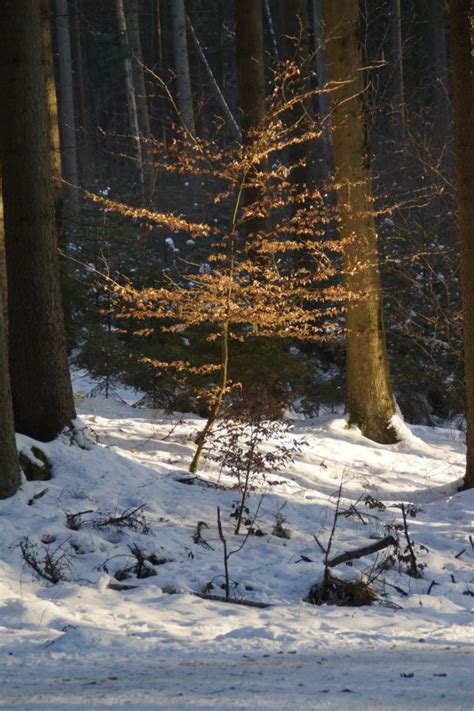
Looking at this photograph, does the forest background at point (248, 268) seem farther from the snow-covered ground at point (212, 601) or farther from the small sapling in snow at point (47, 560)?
the small sapling in snow at point (47, 560)

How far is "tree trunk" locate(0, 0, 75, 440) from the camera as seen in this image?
785 cm

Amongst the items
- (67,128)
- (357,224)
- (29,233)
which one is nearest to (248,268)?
(29,233)

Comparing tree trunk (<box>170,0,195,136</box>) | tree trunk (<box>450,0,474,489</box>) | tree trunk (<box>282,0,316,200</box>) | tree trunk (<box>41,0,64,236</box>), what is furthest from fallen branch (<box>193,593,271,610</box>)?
tree trunk (<box>170,0,195,136</box>)

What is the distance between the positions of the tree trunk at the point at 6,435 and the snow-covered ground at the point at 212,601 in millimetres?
161

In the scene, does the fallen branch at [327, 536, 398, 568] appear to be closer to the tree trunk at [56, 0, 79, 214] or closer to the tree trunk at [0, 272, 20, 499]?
the tree trunk at [0, 272, 20, 499]

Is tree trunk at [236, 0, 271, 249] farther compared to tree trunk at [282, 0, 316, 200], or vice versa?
tree trunk at [282, 0, 316, 200]

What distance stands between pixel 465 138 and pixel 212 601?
5834 mm

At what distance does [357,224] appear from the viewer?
11.8 metres

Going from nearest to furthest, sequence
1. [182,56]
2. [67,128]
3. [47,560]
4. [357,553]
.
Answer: [47,560] < [357,553] < [67,128] < [182,56]

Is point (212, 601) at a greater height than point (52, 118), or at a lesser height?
lesser

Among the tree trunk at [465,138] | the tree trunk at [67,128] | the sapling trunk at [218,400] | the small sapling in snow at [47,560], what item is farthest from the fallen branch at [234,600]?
the tree trunk at [67,128]

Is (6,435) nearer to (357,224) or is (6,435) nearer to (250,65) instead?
(357,224)

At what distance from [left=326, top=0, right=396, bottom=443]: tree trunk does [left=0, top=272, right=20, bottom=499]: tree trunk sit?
5.93m

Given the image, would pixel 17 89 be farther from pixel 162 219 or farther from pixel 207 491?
pixel 207 491
